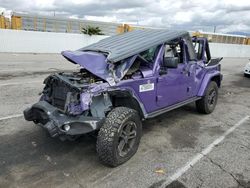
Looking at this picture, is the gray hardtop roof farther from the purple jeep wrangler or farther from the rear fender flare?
the rear fender flare

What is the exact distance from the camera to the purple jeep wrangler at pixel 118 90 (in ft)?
10.9

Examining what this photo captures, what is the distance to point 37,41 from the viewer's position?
68.2 feet

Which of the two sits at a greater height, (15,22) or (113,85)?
(15,22)

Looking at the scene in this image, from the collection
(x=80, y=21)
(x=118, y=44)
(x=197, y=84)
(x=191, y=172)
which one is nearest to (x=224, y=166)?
(x=191, y=172)

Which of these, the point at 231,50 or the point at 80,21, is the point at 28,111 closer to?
the point at 80,21

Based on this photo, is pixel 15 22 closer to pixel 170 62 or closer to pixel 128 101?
pixel 170 62

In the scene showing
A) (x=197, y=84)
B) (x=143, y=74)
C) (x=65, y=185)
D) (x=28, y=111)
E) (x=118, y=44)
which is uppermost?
(x=118, y=44)

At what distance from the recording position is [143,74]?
13.3 ft

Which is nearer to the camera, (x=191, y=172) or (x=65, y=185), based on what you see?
(x=65, y=185)

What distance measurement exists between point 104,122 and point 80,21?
25264 millimetres

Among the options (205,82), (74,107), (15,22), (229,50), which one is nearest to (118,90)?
(74,107)

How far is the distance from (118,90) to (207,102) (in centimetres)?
316

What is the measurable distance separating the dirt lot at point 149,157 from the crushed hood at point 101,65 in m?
1.26

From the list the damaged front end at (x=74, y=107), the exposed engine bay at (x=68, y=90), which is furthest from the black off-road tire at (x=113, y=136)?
the exposed engine bay at (x=68, y=90)
